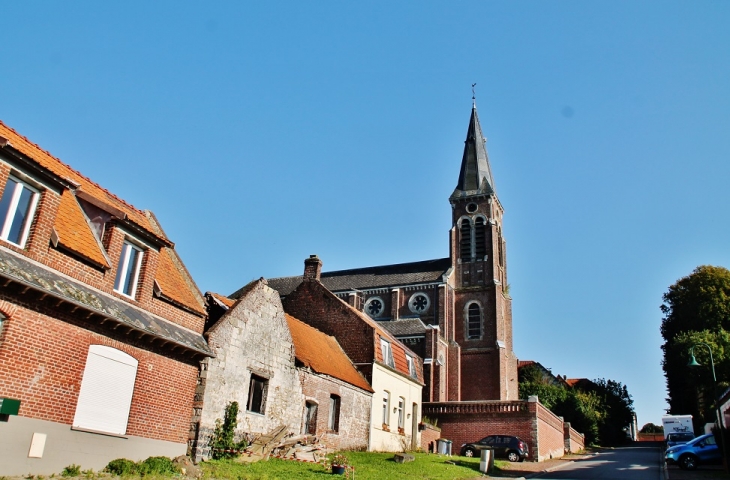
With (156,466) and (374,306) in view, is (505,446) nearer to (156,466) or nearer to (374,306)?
(156,466)

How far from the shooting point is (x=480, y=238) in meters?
54.4

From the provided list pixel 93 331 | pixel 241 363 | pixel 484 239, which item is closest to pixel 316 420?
pixel 241 363

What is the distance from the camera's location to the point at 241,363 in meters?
17.4

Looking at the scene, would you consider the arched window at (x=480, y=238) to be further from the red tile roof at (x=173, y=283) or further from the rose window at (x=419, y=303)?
the red tile roof at (x=173, y=283)

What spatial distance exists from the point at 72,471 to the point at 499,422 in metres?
24.5

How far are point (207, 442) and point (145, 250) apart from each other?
5.42m

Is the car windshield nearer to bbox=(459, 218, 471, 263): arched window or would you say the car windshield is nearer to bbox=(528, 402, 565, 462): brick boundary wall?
bbox=(528, 402, 565, 462): brick boundary wall

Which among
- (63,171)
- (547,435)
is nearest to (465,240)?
(547,435)

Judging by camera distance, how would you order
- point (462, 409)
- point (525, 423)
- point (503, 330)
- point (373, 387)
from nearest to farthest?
point (373, 387), point (525, 423), point (462, 409), point (503, 330)

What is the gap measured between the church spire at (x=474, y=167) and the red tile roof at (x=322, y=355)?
111 feet

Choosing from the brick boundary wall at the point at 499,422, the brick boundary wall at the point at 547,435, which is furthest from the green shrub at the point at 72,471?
the brick boundary wall at the point at 547,435

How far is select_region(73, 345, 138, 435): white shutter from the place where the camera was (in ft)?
41.0

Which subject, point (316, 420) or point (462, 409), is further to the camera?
point (462, 409)

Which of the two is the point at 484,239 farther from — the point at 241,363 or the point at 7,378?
the point at 7,378
